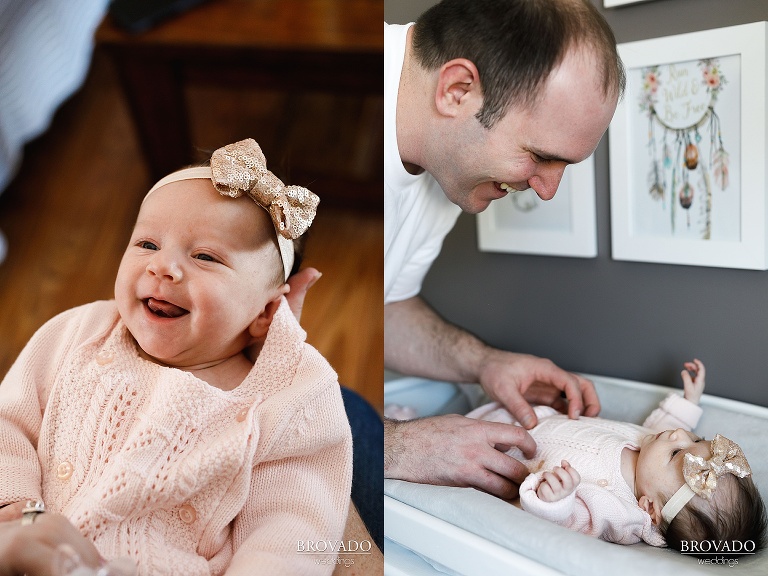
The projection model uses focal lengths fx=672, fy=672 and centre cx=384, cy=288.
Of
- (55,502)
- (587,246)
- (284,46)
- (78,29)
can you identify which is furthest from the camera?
(587,246)

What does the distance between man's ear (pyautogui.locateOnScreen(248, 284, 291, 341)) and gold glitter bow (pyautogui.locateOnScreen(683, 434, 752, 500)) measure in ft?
1.37

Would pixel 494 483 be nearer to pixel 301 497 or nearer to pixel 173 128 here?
→ pixel 301 497

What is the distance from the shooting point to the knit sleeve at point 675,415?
77 cm

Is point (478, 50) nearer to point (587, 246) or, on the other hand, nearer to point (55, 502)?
point (587, 246)

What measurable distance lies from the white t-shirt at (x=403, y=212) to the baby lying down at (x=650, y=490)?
0.30 meters

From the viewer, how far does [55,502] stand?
0.41m

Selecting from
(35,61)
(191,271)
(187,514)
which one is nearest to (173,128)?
(35,61)

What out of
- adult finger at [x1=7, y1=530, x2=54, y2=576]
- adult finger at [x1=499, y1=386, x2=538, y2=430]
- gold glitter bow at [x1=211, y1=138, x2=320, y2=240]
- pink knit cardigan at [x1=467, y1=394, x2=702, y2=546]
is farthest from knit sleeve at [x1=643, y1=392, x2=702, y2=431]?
Answer: adult finger at [x1=7, y1=530, x2=54, y2=576]

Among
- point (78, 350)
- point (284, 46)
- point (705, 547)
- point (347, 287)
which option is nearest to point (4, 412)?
point (78, 350)

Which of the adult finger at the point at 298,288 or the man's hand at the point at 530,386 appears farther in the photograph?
the man's hand at the point at 530,386

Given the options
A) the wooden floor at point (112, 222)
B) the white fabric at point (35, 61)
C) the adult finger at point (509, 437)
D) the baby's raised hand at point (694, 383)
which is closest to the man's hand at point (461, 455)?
the adult finger at point (509, 437)

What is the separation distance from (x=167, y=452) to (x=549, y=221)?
22.3 inches

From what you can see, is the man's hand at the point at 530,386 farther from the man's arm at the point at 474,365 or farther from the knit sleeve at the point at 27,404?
the knit sleeve at the point at 27,404

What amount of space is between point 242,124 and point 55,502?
34 centimetres
